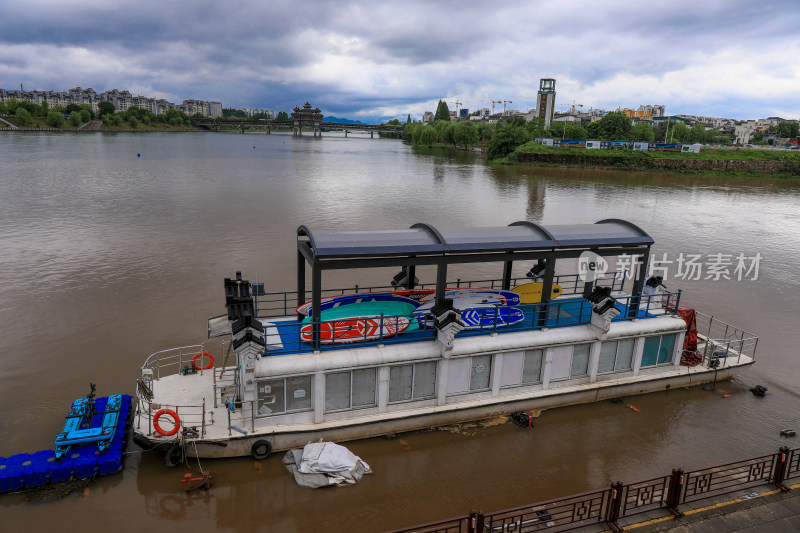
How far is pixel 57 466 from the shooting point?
11742 millimetres

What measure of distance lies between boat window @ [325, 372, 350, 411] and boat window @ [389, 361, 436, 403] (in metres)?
1.20

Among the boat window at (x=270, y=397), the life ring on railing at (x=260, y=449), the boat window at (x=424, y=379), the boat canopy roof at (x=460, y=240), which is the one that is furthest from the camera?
the boat window at (x=424, y=379)

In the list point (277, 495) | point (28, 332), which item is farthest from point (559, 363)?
point (28, 332)

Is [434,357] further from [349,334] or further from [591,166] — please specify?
[591,166]

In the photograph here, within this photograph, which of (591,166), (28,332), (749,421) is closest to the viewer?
(749,421)

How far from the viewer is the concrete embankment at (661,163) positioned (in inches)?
3994

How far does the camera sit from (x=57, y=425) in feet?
48.6

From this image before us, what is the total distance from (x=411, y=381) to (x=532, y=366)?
390 cm

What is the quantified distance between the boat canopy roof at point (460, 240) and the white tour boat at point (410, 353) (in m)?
0.05

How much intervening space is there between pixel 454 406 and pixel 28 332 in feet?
59.3

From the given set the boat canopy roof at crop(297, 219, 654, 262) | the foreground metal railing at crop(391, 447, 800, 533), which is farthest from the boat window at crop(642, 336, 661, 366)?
the foreground metal railing at crop(391, 447, 800, 533)

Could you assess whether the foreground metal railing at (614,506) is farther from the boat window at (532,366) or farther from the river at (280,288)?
the boat window at (532,366)

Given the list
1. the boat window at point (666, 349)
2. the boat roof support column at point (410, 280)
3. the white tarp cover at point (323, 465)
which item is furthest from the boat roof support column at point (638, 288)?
the white tarp cover at point (323, 465)

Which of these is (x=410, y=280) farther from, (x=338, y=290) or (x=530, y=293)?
(x=530, y=293)
